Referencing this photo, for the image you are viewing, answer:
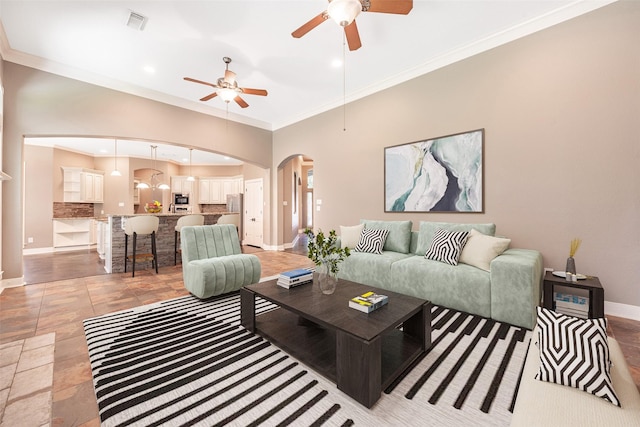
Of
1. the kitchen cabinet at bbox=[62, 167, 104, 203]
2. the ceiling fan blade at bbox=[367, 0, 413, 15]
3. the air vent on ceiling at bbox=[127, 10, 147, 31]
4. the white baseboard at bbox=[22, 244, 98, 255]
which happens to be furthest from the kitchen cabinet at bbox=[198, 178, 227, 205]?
the ceiling fan blade at bbox=[367, 0, 413, 15]

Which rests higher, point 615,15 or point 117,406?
point 615,15

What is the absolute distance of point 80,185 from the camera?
7.65 metres

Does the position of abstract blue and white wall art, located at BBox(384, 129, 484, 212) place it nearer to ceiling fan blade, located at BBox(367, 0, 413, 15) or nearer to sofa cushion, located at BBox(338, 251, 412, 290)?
sofa cushion, located at BBox(338, 251, 412, 290)

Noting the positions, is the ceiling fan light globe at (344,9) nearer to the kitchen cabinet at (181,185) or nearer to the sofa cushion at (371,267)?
the sofa cushion at (371,267)

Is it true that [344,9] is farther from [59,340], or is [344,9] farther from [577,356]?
[59,340]

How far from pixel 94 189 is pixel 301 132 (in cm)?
701

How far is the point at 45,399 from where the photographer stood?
1.53 meters

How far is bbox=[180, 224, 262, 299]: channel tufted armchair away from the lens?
9.95ft

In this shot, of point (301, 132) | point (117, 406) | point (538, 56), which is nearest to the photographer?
point (117, 406)

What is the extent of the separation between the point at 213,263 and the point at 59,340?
1382 millimetres

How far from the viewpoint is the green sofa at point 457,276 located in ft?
7.76

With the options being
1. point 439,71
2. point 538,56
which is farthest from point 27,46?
point 538,56

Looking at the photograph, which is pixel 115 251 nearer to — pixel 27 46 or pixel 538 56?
pixel 27 46

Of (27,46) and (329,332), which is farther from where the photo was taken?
(27,46)
